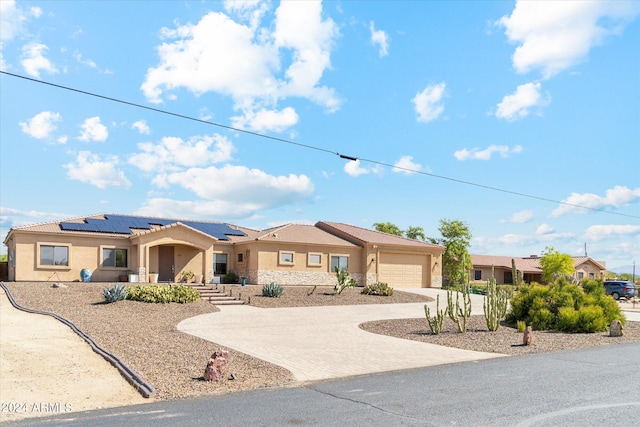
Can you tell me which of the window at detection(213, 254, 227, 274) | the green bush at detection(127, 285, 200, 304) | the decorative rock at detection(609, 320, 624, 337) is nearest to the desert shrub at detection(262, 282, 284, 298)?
the green bush at detection(127, 285, 200, 304)

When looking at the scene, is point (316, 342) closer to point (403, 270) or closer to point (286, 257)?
point (286, 257)

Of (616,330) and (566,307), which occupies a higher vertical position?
(566,307)

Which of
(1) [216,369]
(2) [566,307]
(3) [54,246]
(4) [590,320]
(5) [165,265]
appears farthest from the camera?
(5) [165,265]

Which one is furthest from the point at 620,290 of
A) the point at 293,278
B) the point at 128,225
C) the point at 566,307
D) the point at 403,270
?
the point at 128,225

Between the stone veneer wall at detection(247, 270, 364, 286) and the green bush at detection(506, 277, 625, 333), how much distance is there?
675 inches

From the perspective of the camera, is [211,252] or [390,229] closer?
[211,252]

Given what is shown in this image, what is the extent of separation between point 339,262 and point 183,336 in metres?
22.7

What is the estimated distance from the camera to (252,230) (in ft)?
133

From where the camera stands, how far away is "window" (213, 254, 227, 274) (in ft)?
116

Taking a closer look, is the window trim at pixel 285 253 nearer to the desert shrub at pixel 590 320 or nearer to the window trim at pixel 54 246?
the window trim at pixel 54 246

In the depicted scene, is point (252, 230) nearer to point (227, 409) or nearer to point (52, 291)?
point (52, 291)

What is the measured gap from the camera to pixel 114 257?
3114 cm

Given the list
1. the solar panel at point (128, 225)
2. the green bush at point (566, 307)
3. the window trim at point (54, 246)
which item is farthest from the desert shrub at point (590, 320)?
the window trim at point (54, 246)

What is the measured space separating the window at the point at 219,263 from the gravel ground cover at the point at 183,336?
7245mm
